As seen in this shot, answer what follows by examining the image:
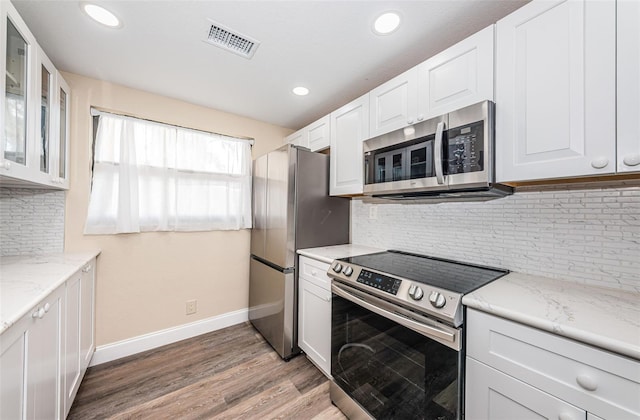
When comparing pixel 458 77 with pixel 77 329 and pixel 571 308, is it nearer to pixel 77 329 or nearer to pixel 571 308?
pixel 571 308

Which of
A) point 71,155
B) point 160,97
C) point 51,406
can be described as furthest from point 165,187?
point 51,406

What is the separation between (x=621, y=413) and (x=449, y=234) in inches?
44.6

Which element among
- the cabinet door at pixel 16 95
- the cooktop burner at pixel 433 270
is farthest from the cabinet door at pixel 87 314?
the cooktop burner at pixel 433 270

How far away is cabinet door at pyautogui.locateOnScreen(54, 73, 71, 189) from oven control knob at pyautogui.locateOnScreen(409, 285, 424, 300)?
7.74 feet

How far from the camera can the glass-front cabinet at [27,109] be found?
1.10 meters

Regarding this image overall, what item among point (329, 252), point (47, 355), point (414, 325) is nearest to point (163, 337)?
point (47, 355)

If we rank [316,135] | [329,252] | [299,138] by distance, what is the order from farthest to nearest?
1. [299,138]
2. [316,135]
3. [329,252]

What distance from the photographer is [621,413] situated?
70 cm

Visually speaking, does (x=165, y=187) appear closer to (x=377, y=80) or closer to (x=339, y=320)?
(x=339, y=320)

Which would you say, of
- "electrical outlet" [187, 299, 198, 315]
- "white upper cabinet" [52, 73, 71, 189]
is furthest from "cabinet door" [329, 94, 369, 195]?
"white upper cabinet" [52, 73, 71, 189]

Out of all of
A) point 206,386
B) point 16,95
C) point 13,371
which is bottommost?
point 206,386

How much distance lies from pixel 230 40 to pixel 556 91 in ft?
5.78

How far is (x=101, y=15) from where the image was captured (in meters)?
1.37

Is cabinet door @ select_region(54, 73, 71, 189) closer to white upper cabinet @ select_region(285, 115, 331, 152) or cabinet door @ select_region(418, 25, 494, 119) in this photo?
white upper cabinet @ select_region(285, 115, 331, 152)
